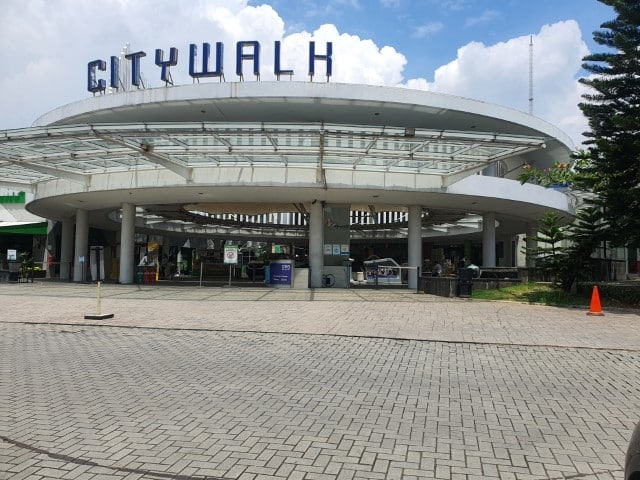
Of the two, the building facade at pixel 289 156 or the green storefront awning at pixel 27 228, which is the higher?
the building facade at pixel 289 156

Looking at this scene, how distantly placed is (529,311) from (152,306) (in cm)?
1117

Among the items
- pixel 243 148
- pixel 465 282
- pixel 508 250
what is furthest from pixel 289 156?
pixel 508 250

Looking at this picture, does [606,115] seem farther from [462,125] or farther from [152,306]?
[152,306]

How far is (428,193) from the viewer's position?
2353 cm

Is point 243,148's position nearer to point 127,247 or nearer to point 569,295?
point 127,247

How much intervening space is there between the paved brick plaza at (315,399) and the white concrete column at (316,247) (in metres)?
13.1

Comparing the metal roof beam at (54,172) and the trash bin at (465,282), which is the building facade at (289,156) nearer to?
the metal roof beam at (54,172)

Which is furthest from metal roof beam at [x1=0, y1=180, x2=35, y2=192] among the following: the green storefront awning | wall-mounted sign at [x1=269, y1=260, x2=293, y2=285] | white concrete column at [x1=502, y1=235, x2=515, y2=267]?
white concrete column at [x1=502, y1=235, x2=515, y2=267]

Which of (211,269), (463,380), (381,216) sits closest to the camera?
(463,380)

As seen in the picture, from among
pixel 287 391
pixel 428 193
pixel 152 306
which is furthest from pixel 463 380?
pixel 428 193

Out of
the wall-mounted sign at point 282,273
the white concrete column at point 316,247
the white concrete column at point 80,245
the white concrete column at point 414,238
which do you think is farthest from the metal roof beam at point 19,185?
the white concrete column at point 414,238

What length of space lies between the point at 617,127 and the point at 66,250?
33304mm

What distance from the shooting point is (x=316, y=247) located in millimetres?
25328

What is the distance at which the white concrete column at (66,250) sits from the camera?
112ft
